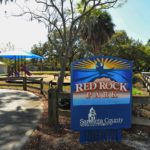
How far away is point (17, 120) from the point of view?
365 inches

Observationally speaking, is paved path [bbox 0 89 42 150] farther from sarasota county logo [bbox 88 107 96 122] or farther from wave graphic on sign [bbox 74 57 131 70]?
wave graphic on sign [bbox 74 57 131 70]

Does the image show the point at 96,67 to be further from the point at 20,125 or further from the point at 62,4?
the point at 62,4

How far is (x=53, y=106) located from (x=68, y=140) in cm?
123

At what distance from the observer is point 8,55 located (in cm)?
3142

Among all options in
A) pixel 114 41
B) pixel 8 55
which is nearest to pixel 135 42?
pixel 114 41

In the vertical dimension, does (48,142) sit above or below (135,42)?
below

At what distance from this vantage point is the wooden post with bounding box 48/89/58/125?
26.7 ft

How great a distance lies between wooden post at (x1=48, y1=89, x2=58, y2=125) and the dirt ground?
16 centimetres

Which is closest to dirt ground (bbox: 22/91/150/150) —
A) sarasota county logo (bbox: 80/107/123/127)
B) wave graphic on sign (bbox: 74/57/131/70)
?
sarasota county logo (bbox: 80/107/123/127)

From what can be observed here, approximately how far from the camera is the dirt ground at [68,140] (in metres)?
6.85

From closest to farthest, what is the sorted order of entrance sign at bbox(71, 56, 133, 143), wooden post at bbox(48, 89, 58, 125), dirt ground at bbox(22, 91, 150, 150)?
1. dirt ground at bbox(22, 91, 150, 150)
2. entrance sign at bbox(71, 56, 133, 143)
3. wooden post at bbox(48, 89, 58, 125)

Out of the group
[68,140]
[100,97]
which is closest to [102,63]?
[100,97]

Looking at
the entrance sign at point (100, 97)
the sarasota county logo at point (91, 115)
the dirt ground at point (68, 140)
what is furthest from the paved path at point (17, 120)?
the sarasota county logo at point (91, 115)

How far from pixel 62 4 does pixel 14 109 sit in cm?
515
